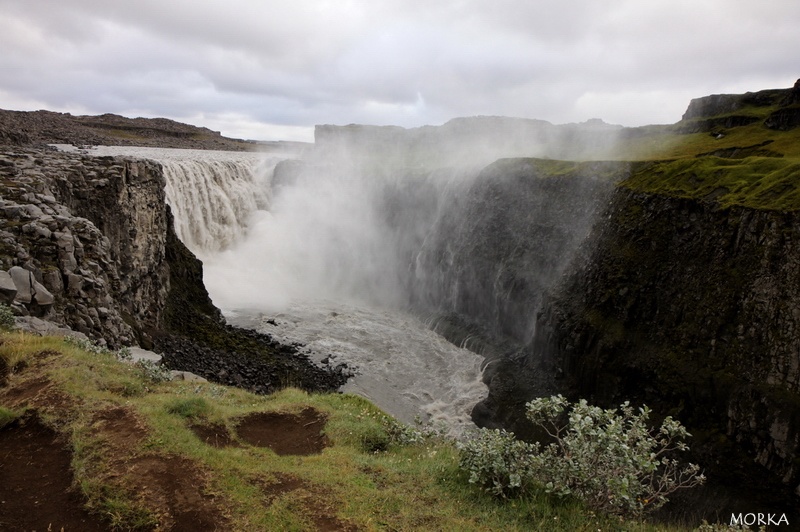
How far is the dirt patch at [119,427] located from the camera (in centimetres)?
875

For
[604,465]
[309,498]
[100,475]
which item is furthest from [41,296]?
[604,465]

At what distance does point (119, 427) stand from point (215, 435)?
1956 mm

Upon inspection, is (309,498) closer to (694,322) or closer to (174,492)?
(174,492)

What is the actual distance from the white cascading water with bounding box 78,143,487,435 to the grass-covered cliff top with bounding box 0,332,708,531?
1494cm

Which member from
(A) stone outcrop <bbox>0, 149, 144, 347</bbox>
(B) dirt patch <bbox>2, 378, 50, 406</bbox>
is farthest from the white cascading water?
(B) dirt patch <bbox>2, 378, 50, 406</bbox>

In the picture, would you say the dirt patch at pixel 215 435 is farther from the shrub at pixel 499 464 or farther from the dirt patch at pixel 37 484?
the shrub at pixel 499 464

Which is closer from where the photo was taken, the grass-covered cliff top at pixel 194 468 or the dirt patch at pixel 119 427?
the grass-covered cliff top at pixel 194 468

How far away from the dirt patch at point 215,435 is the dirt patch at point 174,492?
4.82 feet

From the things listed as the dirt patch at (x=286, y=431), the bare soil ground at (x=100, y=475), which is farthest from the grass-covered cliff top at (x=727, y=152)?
the bare soil ground at (x=100, y=475)

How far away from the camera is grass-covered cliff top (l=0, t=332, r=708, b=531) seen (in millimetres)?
7441

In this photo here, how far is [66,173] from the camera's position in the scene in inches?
848

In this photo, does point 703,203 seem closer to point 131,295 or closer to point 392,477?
point 392,477

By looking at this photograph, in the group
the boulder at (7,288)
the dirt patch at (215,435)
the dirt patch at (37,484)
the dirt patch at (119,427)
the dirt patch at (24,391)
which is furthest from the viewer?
the boulder at (7,288)

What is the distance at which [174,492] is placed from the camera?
7785 millimetres
